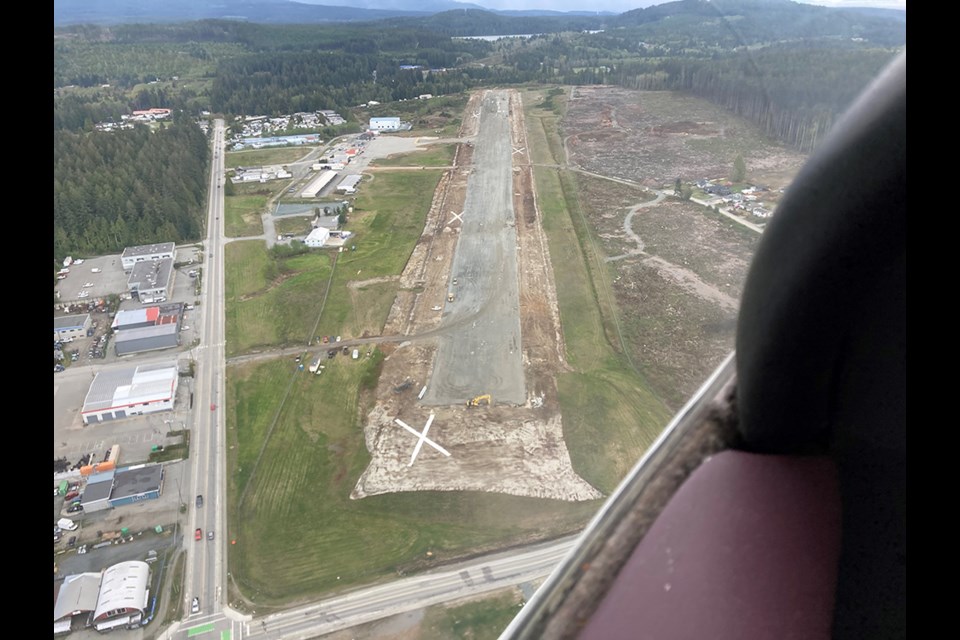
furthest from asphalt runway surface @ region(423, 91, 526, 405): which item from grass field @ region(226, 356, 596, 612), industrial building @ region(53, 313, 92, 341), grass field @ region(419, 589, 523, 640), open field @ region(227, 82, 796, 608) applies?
industrial building @ region(53, 313, 92, 341)

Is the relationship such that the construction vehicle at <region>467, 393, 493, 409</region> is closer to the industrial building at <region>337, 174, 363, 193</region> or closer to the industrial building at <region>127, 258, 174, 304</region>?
the industrial building at <region>127, 258, 174, 304</region>

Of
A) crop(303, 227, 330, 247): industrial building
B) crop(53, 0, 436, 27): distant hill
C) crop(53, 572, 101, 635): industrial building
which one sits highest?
crop(53, 0, 436, 27): distant hill

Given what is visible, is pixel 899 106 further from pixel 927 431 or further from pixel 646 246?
pixel 646 246

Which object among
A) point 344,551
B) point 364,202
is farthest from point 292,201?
point 344,551

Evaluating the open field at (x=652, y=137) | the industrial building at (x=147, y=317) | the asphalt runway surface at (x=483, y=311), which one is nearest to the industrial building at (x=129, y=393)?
the industrial building at (x=147, y=317)

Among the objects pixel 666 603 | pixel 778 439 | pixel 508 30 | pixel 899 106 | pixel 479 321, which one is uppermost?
pixel 508 30
